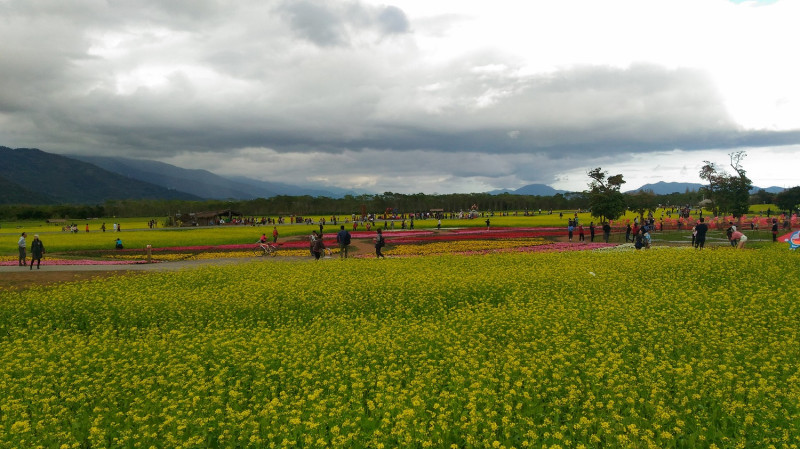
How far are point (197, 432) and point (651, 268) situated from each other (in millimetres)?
19579

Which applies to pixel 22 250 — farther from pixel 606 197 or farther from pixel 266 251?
pixel 606 197

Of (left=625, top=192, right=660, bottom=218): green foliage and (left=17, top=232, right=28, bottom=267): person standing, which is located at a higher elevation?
(left=625, top=192, right=660, bottom=218): green foliage

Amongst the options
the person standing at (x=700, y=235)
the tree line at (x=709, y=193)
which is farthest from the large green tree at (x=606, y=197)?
Result: the person standing at (x=700, y=235)

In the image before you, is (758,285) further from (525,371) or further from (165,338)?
(165,338)

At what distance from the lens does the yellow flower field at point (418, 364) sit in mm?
7113

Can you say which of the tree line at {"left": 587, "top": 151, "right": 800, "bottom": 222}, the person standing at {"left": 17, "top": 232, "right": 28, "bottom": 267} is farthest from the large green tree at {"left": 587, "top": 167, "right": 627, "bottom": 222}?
the person standing at {"left": 17, "top": 232, "right": 28, "bottom": 267}

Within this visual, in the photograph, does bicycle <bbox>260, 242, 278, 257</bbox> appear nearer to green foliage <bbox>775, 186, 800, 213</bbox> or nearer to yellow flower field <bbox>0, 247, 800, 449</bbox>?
yellow flower field <bbox>0, 247, 800, 449</bbox>

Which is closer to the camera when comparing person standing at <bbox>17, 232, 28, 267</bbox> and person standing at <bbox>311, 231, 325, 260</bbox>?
person standing at <bbox>17, 232, 28, 267</bbox>

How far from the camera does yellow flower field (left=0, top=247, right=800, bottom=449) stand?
7113 mm

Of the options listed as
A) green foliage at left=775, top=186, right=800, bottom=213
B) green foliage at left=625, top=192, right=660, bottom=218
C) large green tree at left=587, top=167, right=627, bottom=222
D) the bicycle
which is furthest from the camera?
green foliage at left=775, top=186, right=800, bottom=213

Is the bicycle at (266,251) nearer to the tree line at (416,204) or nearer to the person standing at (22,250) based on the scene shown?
the person standing at (22,250)

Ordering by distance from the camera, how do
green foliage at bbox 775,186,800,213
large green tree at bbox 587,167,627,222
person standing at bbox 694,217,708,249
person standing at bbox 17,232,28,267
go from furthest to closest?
green foliage at bbox 775,186,800,213 → large green tree at bbox 587,167,627,222 → person standing at bbox 694,217,708,249 → person standing at bbox 17,232,28,267

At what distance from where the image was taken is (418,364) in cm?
1002

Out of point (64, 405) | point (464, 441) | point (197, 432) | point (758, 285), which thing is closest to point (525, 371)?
point (464, 441)
